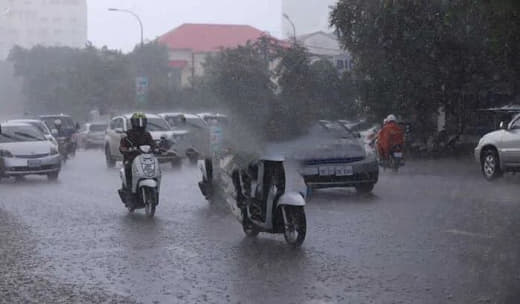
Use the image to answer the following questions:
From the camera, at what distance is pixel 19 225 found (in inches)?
536

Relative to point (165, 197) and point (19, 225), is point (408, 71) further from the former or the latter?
point (19, 225)

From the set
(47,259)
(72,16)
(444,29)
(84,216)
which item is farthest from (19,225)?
(72,16)

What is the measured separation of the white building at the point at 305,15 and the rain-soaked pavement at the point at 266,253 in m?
3.59

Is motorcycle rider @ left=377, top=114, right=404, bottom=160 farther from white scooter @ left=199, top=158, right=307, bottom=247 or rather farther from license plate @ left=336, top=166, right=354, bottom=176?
white scooter @ left=199, top=158, right=307, bottom=247

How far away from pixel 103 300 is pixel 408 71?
24.0m

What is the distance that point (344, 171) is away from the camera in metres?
17.0

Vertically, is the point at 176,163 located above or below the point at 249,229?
below

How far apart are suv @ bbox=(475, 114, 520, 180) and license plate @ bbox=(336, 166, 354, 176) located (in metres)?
4.51

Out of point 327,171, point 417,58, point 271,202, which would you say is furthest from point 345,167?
point 417,58

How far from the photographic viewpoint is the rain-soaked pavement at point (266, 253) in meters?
8.04

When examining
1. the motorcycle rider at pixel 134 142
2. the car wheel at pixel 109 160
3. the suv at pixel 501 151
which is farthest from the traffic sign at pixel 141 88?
the motorcycle rider at pixel 134 142

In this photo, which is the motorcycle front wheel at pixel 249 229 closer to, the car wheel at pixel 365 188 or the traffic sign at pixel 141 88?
the car wheel at pixel 365 188

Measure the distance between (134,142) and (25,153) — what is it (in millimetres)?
8980

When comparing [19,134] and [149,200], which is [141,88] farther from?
[149,200]
